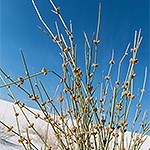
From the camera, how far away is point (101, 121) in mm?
1570

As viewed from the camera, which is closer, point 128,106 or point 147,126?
point 128,106

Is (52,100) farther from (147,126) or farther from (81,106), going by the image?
(147,126)

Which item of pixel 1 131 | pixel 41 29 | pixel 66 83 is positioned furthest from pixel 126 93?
pixel 1 131

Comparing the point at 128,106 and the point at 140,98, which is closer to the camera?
the point at 128,106

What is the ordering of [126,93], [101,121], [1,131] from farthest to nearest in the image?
[1,131] → [101,121] → [126,93]

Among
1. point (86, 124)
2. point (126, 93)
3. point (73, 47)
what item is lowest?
point (86, 124)

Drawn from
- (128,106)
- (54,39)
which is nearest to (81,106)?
(128,106)

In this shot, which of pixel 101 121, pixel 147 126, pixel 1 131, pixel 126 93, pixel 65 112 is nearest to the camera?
pixel 126 93

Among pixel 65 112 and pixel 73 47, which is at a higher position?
pixel 73 47

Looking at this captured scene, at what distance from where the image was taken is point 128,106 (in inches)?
58.6

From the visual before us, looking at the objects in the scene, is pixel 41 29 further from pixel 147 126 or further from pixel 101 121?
pixel 147 126

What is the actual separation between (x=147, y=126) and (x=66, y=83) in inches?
19.6

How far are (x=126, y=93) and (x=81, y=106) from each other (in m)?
0.24

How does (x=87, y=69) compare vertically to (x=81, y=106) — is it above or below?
above
